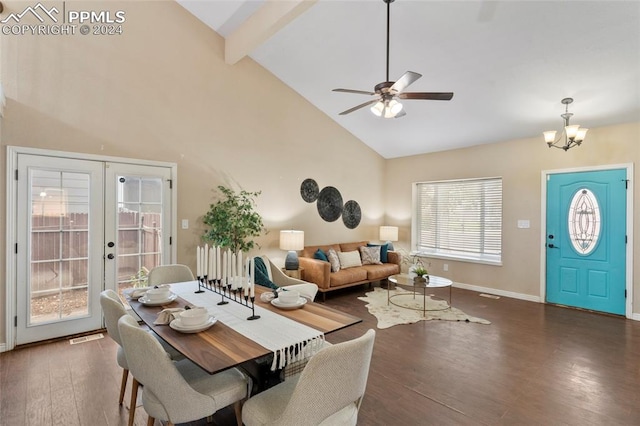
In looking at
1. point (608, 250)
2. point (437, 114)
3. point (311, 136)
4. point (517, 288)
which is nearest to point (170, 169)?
point (311, 136)

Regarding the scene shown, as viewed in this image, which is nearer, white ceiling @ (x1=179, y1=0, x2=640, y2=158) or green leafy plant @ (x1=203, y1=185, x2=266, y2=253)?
white ceiling @ (x1=179, y1=0, x2=640, y2=158)

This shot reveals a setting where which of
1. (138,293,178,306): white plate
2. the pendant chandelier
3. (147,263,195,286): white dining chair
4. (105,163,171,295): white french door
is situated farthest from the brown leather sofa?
the pendant chandelier

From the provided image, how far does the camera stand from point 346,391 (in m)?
1.32

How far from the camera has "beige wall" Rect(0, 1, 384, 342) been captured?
322 centimetres

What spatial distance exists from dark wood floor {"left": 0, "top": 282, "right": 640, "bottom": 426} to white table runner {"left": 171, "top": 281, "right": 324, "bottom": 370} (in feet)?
2.53

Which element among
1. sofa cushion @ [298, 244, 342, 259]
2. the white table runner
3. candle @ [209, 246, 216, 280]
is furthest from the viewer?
sofa cushion @ [298, 244, 342, 259]

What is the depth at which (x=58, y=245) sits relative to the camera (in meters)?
3.36

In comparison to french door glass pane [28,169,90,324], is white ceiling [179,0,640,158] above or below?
above

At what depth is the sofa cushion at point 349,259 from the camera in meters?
5.51

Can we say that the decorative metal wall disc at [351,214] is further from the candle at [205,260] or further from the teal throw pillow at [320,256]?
the candle at [205,260]

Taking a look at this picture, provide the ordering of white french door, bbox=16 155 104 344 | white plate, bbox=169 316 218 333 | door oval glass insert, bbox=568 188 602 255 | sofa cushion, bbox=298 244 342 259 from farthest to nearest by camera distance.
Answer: sofa cushion, bbox=298 244 342 259 → door oval glass insert, bbox=568 188 602 255 → white french door, bbox=16 155 104 344 → white plate, bbox=169 316 218 333

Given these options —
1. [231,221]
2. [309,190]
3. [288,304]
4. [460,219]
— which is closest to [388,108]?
[288,304]

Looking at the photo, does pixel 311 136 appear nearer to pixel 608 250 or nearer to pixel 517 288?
pixel 517 288

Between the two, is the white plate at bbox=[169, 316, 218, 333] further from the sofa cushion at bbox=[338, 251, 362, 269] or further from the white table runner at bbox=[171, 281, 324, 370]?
the sofa cushion at bbox=[338, 251, 362, 269]
